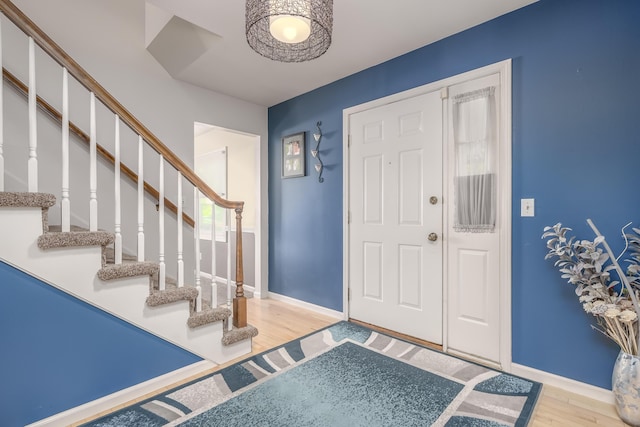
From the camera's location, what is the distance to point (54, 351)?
1.56 m

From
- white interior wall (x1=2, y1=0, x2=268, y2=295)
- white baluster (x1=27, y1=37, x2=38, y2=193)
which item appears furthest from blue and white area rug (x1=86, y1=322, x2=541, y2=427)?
white interior wall (x1=2, y1=0, x2=268, y2=295)

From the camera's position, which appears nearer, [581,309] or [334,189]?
[581,309]

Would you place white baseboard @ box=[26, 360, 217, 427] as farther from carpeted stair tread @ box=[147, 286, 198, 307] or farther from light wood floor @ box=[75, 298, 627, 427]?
carpeted stair tread @ box=[147, 286, 198, 307]

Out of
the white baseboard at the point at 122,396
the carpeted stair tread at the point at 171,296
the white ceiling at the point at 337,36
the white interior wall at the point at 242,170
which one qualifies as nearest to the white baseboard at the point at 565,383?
the white baseboard at the point at 122,396

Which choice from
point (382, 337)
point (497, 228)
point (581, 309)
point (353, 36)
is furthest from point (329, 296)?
point (353, 36)

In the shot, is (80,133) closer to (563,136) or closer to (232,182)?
(232,182)

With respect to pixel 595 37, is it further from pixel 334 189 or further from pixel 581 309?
pixel 334 189

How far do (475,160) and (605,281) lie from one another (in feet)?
3.36

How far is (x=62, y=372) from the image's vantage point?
5.19 ft

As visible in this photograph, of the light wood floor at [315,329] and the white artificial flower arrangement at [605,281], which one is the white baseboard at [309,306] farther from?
the white artificial flower arrangement at [605,281]

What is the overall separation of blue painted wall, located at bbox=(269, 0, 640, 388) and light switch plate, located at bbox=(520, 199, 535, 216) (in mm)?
32

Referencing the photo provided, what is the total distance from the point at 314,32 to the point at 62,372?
2.21 metres

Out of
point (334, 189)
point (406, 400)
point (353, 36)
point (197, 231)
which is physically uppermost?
point (353, 36)

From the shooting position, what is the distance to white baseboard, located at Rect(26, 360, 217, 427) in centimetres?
157
